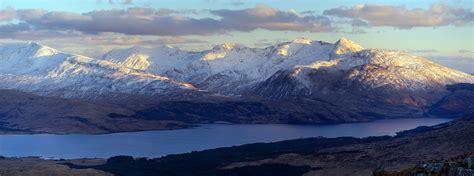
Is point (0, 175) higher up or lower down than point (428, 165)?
lower down

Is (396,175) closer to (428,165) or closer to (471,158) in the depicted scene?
(428,165)

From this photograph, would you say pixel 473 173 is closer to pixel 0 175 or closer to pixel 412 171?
pixel 412 171

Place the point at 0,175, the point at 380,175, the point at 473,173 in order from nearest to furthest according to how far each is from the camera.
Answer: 1. the point at 473,173
2. the point at 380,175
3. the point at 0,175

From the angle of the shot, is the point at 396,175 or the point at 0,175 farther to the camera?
the point at 0,175

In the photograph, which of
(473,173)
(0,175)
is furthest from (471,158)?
(0,175)

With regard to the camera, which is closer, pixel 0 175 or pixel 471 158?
pixel 471 158

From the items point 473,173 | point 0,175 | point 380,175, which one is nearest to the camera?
point 473,173

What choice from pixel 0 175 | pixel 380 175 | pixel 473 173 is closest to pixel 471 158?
pixel 473 173

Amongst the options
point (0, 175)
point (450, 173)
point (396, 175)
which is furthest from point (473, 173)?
point (0, 175)

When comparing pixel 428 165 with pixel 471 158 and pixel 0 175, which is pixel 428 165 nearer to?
pixel 471 158
